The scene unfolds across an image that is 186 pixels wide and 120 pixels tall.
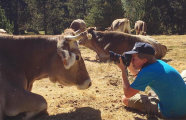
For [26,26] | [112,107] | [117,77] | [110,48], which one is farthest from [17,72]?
[26,26]

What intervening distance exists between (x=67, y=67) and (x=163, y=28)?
29629 mm

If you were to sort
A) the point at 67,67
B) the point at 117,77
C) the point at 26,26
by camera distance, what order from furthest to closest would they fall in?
the point at 26,26, the point at 117,77, the point at 67,67

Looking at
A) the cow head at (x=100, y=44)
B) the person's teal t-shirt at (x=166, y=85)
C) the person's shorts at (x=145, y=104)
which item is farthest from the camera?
the cow head at (x=100, y=44)

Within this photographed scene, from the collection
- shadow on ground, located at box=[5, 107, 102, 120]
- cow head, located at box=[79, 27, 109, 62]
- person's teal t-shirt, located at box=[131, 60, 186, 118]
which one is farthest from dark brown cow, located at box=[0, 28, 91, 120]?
cow head, located at box=[79, 27, 109, 62]

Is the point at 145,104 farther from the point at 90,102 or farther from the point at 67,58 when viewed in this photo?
the point at 67,58

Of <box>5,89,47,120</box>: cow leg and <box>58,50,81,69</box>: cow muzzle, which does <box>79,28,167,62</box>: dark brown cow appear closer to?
<box>58,50,81,69</box>: cow muzzle

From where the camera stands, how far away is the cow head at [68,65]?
14.0 feet

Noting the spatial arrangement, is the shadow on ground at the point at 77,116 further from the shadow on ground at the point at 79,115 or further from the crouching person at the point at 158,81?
the crouching person at the point at 158,81

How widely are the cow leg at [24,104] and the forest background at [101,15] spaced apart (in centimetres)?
2687

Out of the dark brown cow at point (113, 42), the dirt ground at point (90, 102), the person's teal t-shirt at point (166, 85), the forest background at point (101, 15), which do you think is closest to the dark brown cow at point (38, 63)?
the dirt ground at point (90, 102)

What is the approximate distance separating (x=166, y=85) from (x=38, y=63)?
2.24 m

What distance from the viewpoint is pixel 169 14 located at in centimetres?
3247

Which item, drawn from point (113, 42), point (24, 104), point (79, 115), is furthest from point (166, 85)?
point (113, 42)

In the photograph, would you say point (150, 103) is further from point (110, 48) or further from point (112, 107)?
point (110, 48)
